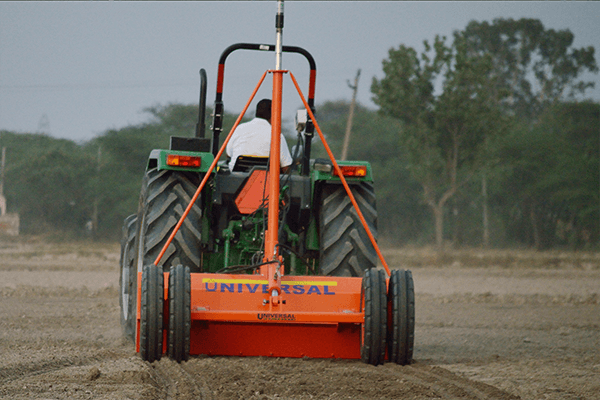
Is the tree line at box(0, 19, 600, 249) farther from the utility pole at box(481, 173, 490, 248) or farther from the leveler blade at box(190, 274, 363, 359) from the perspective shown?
the leveler blade at box(190, 274, 363, 359)

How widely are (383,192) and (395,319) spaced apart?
3720 centimetres

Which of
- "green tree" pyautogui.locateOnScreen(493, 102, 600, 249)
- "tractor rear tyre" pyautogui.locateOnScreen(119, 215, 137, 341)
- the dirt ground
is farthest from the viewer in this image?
"green tree" pyautogui.locateOnScreen(493, 102, 600, 249)

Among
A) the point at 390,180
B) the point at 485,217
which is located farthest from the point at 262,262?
the point at 390,180

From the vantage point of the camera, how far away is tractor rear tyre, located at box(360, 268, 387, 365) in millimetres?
4383

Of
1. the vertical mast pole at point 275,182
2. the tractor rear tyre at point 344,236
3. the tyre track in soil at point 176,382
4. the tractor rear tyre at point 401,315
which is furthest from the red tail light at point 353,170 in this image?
the tyre track in soil at point 176,382

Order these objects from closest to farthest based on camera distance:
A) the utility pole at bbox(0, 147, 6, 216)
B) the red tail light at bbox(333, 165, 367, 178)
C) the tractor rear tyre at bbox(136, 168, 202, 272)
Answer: the tractor rear tyre at bbox(136, 168, 202, 272) → the red tail light at bbox(333, 165, 367, 178) → the utility pole at bbox(0, 147, 6, 216)

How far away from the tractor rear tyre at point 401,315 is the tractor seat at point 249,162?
5.67 ft

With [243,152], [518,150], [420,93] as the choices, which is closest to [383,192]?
[518,150]

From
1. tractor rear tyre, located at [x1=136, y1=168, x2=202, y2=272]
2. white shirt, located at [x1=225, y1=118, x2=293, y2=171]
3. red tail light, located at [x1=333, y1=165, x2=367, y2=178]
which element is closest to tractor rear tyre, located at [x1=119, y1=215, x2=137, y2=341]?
tractor rear tyre, located at [x1=136, y1=168, x2=202, y2=272]

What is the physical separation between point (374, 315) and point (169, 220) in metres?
1.63

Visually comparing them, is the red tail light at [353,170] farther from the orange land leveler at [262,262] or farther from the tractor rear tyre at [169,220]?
the tractor rear tyre at [169,220]

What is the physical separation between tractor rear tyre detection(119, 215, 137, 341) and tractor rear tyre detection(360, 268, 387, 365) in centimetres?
194

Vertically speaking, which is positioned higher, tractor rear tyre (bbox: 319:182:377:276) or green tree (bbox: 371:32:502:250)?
green tree (bbox: 371:32:502:250)

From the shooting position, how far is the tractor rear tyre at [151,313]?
427 centimetres
